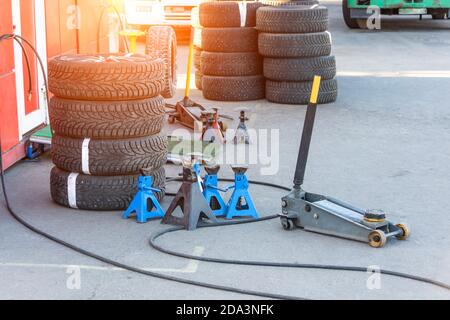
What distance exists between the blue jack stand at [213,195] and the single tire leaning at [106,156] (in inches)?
17.8

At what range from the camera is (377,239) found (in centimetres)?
561

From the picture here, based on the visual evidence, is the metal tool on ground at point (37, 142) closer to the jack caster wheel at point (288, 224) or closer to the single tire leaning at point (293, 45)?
the jack caster wheel at point (288, 224)

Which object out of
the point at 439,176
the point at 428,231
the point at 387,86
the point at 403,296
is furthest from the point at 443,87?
the point at 403,296

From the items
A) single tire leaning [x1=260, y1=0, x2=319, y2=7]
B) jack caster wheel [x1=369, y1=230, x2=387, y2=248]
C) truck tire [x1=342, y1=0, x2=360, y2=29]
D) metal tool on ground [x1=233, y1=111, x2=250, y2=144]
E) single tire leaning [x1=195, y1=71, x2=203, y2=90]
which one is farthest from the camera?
truck tire [x1=342, y1=0, x2=360, y2=29]

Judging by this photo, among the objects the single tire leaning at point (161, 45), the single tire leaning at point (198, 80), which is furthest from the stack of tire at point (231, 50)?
the single tire leaning at point (161, 45)

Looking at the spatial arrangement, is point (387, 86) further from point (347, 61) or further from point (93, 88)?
point (93, 88)

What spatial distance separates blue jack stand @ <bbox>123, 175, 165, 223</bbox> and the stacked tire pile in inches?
8.9

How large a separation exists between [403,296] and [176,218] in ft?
6.20

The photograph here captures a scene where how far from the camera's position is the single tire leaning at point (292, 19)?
11250 millimetres

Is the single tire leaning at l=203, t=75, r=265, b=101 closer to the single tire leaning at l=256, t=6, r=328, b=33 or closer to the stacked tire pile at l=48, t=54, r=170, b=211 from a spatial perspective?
the single tire leaning at l=256, t=6, r=328, b=33

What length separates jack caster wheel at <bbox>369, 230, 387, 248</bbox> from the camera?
5578 mm

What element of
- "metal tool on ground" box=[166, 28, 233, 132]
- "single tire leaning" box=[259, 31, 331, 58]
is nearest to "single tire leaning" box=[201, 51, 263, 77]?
"single tire leaning" box=[259, 31, 331, 58]

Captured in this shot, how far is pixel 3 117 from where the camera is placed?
24.6 feet

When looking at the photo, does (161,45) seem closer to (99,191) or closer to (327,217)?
(99,191)
